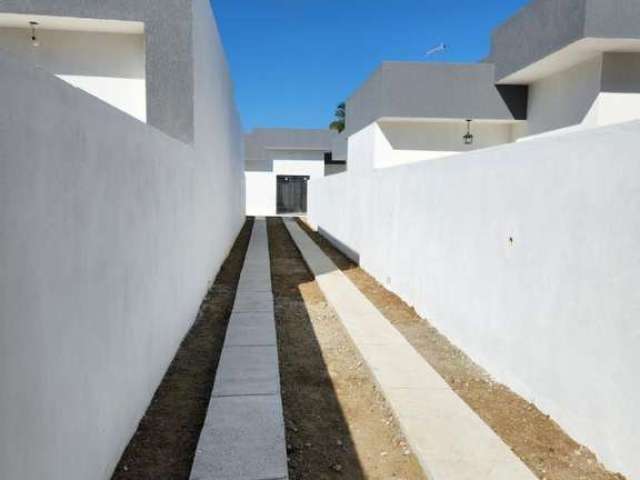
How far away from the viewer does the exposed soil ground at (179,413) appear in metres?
3.01

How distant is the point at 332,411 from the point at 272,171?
26028mm

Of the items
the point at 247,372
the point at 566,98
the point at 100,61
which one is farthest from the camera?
the point at 566,98

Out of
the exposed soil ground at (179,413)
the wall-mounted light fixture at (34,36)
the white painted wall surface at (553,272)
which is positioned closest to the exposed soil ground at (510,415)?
the white painted wall surface at (553,272)

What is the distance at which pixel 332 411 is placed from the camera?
3.86 metres

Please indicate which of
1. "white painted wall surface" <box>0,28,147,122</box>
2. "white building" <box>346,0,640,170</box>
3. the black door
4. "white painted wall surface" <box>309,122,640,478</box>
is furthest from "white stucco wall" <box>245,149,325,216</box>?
"white painted wall surface" <box>309,122,640,478</box>

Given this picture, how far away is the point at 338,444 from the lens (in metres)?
3.38

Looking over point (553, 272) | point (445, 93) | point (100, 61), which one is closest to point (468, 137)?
point (445, 93)

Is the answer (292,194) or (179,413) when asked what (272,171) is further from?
(179,413)

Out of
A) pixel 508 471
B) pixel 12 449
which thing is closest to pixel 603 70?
pixel 508 471

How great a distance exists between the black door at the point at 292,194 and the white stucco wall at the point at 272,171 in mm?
558

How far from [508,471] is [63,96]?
315 centimetres

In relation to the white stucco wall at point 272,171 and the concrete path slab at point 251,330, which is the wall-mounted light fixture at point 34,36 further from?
the white stucco wall at point 272,171

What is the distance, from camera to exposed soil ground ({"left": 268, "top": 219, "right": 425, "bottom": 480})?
10.2 ft

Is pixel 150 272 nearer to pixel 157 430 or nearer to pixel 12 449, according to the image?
pixel 157 430
